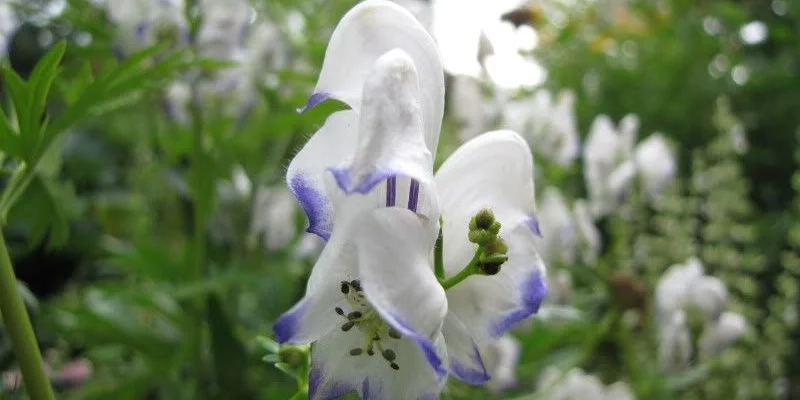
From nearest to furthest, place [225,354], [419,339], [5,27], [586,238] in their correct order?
[419,339], [225,354], [586,238], [5,27]

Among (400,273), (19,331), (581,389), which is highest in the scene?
(581,389)

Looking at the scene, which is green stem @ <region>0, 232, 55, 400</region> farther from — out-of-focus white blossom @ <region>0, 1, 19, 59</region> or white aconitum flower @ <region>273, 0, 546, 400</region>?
out-of-focus white blossom @ <region>0, 1, 19, 59</region>

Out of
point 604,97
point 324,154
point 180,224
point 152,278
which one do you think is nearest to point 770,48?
point 604,97

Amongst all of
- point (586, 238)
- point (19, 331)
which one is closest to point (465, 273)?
point (19, 331)

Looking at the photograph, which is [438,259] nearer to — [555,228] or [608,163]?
[555,228]

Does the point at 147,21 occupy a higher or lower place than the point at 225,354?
higher

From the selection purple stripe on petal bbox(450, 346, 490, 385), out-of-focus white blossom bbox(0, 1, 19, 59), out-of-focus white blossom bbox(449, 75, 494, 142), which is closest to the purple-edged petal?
purple stripe on petal bbox(450, 346, 490, 385)

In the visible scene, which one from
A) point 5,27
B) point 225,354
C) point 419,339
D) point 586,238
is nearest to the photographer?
point 419,339

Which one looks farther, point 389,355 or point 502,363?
point 502,363
